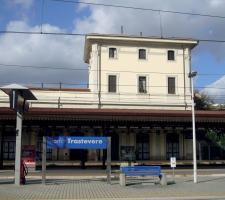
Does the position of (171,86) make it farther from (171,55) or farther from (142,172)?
(142,172)

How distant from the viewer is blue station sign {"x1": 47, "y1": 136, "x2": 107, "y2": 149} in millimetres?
21641

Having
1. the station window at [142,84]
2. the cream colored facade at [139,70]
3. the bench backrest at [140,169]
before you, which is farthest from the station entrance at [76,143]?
the station window at [142,84]

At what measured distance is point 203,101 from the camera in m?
64.7

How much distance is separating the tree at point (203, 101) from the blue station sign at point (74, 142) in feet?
137

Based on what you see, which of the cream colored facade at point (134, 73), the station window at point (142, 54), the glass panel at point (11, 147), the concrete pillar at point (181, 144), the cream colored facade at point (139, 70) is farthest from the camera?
the station window at point (142, 54)

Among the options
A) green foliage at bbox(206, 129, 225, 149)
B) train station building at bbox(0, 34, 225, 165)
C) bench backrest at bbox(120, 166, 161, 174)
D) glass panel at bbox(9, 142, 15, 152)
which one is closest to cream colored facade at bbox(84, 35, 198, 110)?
train station building at bbox(0, 34, 225, 165)

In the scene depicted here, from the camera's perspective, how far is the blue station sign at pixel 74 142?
71.0 ft

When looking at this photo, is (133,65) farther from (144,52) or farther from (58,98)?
(58,98)

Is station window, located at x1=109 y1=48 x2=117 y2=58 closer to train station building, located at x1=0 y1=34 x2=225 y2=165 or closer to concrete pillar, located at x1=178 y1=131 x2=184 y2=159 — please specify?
train station building, located at x1=0 y1=34 x2=225 y2=165

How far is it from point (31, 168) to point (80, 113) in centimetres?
1376

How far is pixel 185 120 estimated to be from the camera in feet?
118

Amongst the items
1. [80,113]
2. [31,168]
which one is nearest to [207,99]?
[80,113]

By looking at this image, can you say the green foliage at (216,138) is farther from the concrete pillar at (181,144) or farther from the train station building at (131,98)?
the concrete pillar at (181,144)

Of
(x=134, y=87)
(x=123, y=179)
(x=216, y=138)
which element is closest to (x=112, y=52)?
(x=134, y=87)
